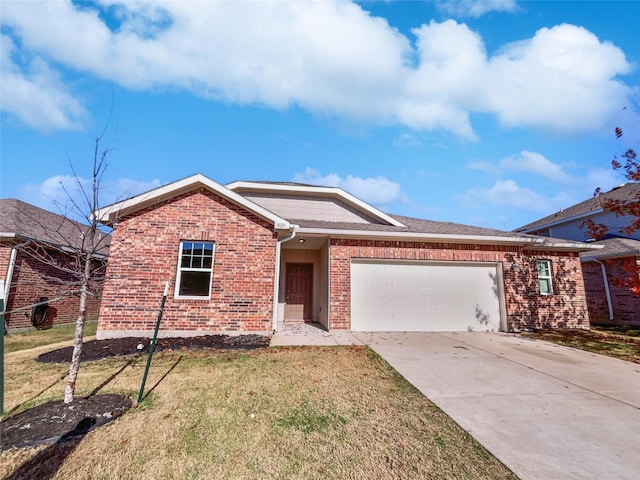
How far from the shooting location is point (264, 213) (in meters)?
8.58

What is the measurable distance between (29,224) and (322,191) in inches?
455

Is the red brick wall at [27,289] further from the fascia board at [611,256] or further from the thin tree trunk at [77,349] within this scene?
the fascia board at [611,256]

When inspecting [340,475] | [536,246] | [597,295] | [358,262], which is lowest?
[340,475]

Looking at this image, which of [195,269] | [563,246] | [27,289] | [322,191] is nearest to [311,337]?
[195,269]

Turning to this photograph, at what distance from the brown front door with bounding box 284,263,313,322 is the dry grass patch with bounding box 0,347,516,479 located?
257 inches

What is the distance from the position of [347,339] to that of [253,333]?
269cm

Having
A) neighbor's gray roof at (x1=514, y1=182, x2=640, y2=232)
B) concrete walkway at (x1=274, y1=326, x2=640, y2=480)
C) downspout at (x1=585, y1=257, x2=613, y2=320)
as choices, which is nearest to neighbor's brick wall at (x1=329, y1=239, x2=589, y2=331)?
concrete walkway at (x1=274, y1=326, x2=640, y2=480)

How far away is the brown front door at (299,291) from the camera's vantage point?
1191cm

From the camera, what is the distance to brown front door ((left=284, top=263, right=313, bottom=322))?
469 inches

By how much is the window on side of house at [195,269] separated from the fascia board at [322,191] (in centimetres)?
436

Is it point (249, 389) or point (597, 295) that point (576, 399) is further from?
→ point (597, 295)

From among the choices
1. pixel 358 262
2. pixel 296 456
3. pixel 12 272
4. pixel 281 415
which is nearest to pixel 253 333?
pixel 358 262

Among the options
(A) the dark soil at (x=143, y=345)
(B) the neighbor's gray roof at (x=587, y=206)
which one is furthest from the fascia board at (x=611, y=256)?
(A) the dark soil at (x=143, y=345)

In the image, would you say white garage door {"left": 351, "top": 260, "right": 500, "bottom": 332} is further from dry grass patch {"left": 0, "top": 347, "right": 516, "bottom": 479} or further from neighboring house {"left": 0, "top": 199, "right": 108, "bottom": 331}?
neighboring house {"left": 0, "top": 199, "right": 108, "bottom": 331}
